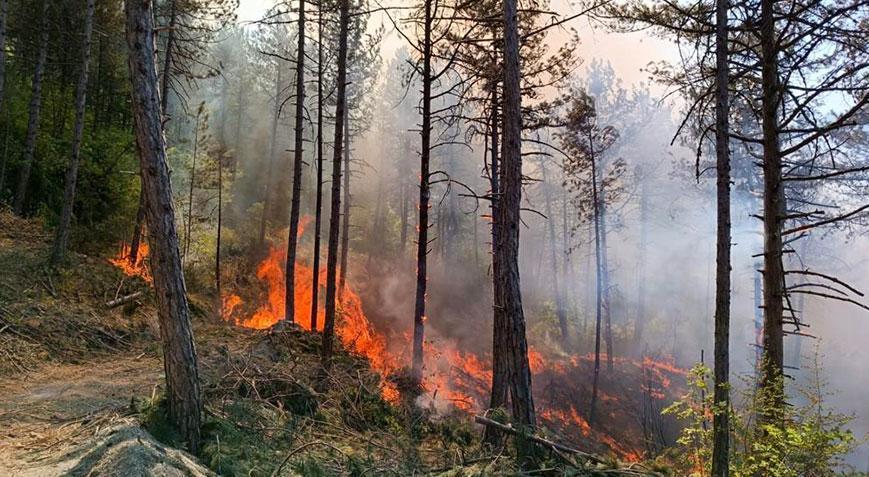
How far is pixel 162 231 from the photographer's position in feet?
16.1

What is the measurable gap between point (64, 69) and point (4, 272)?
498 inches

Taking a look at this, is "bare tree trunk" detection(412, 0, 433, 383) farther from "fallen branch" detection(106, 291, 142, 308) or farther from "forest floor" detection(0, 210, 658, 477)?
"fallen branch" detection(106, 291, 142, 308)

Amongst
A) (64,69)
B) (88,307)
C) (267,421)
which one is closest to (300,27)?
(88,307)

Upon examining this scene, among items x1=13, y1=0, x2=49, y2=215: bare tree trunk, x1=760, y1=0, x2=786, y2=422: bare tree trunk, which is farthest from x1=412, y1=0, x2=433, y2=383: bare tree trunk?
x1=13, y1=0, x2=49, y2=215: bare tree trunk

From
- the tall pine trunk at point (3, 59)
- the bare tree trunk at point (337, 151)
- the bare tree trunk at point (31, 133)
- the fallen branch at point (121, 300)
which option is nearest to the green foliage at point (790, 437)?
the bare tree trunk at point (337, 151)

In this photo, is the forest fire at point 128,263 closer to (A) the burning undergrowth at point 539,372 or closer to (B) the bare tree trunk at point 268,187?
(A) the burning undergrowth at point 539,372

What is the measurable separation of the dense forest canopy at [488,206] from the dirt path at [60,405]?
1.00 m

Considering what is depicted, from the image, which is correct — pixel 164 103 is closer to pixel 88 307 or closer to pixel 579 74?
pixel 88 307

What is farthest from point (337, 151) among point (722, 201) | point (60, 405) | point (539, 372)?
point (539, 372)

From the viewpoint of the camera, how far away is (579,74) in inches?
1628

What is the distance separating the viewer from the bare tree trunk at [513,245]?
6672mm

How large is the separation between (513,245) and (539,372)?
20765mm

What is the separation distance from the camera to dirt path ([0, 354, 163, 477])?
174 inches

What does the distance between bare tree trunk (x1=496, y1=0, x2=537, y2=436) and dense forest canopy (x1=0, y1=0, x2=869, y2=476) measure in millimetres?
37
